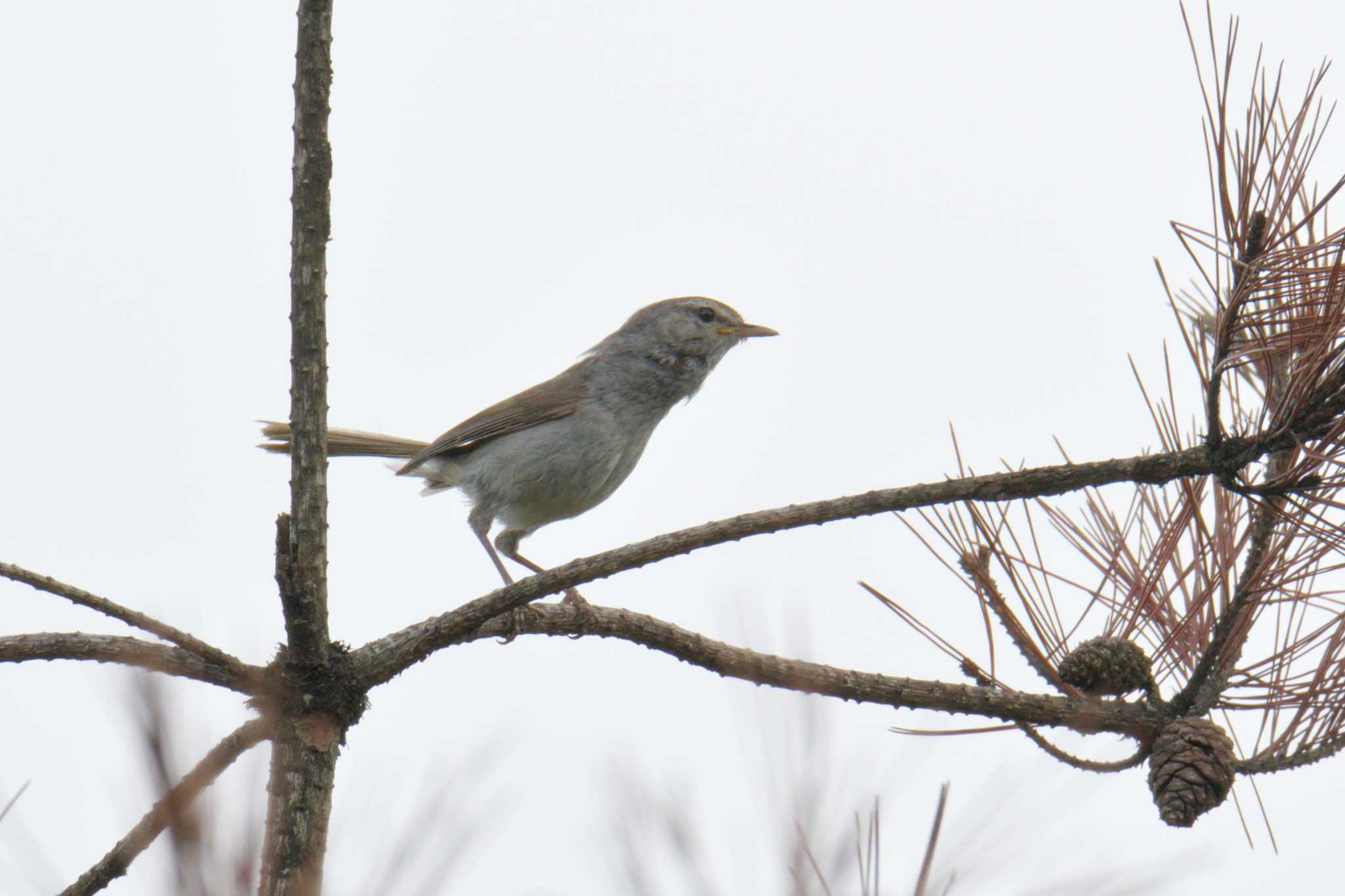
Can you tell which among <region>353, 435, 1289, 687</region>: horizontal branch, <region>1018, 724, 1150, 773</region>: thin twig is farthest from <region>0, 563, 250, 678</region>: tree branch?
<region>1018, 724, 1150, 773</region>: thin twig

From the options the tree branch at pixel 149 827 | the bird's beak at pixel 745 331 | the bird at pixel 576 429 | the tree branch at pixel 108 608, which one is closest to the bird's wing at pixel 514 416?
the bird at pixel 576 429

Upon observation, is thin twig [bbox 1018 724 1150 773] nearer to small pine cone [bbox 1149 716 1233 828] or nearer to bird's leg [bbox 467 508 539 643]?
small pine cone [bbox 1149 716 1233 828]

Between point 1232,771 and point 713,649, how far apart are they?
1006 mm

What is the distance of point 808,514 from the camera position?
2.21 metres

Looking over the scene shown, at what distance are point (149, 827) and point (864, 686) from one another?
50.0 inches

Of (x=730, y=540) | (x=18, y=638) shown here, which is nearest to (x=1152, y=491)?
(x=730, y=540)

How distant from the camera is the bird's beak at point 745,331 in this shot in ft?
23.7

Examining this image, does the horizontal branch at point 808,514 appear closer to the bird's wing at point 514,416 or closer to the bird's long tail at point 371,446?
the bird's wing at point 514,416

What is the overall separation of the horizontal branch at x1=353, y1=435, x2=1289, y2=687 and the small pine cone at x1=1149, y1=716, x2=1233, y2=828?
0.61m

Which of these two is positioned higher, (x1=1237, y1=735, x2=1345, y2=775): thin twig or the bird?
→ the bird

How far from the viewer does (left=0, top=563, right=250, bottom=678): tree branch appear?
2031 millimetres

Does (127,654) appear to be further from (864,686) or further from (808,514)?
(864,686)

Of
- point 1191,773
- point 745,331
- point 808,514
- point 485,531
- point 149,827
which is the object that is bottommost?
point 1191,773

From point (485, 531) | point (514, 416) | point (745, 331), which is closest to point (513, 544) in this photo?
point (485, 531)
